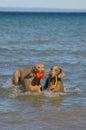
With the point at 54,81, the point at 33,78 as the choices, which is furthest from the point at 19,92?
the point at 54,81

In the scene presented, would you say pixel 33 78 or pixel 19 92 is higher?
pixel 33 78

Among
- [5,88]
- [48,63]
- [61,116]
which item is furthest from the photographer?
[48,63]

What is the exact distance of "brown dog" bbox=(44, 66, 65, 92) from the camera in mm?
11586

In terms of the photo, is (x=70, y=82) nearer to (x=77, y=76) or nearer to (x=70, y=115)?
(x=77, y=76)

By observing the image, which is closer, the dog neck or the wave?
the wave

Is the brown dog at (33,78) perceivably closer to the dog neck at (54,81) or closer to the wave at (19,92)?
the wave at (19,92)

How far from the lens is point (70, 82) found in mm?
13438

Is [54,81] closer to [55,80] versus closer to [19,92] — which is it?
[55,80]

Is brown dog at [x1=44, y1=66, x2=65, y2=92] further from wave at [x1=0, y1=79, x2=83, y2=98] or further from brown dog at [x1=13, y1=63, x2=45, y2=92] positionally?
brown dog at [x1=13, y1=63, x2=45, y2=92]

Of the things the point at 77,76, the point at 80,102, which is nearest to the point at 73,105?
the point at 80,102

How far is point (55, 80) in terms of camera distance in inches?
463

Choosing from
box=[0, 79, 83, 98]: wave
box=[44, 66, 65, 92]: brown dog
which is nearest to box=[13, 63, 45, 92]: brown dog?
box=[0, 79, 83, 98]: wave

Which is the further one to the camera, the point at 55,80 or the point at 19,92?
the point at 19,92

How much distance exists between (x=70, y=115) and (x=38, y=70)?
6.58ft
